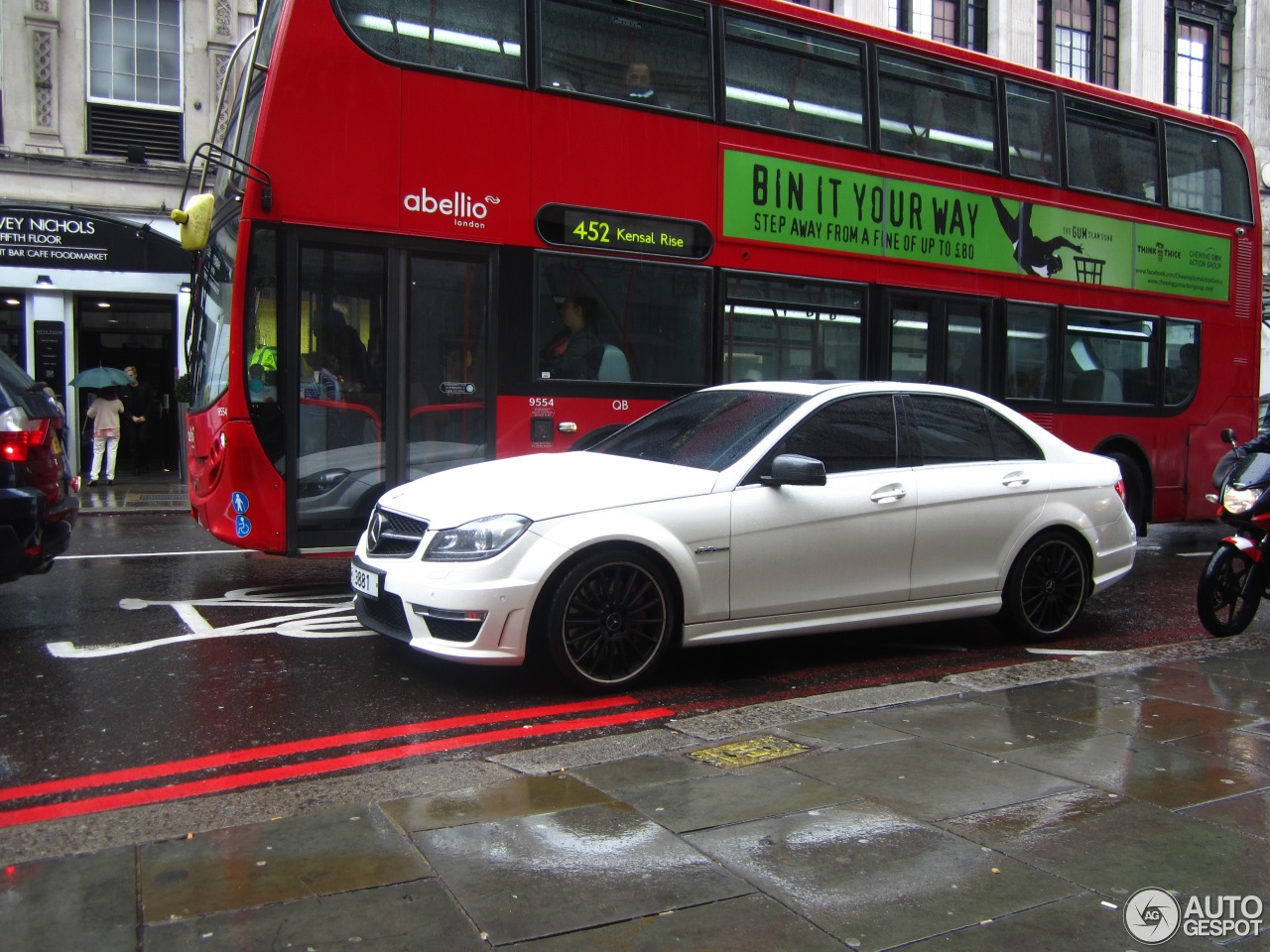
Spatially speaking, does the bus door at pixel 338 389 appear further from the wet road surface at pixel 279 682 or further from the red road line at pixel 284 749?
the red road line at pixel 284 749

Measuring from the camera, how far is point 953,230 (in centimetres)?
1051

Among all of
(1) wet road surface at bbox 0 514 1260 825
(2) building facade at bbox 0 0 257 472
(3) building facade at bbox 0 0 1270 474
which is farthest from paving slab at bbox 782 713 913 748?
(3) building facade at bbox 0 0 1270 474

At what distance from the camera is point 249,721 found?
5.10m

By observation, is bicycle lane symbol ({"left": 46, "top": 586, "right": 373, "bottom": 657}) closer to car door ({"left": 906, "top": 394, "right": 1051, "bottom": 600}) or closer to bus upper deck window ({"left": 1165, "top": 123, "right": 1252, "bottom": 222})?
car door ({"left": 906, "top": 394, "right": 1051, "bottom": 600})

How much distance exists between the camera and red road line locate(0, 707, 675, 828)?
396cm

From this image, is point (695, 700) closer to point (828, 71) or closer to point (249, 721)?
point (249, 721)

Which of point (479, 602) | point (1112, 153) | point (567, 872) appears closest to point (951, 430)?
point (479, 602)

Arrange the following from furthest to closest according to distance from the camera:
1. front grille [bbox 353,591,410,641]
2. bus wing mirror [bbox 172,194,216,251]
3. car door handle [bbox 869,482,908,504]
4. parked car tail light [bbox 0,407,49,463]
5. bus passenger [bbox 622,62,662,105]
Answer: bus passenger [bbox 622,62,662,105] → bus wing mirror [bbox 172,194,216,251] → parked car tail light [bbox 0,407,49,463] → car door handle [bbox 869,482,908,504] → front grille [bbox 353,591,410,641]

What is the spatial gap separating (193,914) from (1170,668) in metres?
5.07

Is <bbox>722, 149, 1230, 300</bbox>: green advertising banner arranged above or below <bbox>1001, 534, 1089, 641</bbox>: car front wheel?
above

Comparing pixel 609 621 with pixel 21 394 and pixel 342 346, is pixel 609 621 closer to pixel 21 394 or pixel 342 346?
pixel 342 346

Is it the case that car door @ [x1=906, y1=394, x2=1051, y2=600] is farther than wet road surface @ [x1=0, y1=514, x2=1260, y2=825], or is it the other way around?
car door @ [x1=906, y1=394, x2=1051, y2=600]

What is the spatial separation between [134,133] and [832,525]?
16.4m

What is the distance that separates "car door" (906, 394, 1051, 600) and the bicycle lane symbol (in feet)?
11.0
